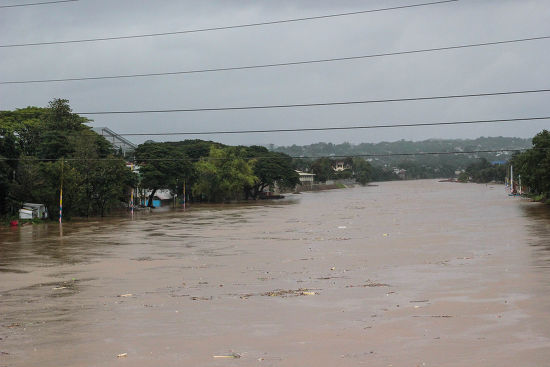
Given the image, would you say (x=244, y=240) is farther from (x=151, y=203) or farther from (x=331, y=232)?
(x=151, y=203)

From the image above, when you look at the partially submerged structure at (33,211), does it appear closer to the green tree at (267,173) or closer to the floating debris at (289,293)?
the floating debris at (289,293)

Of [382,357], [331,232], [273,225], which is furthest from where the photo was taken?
[273,225]

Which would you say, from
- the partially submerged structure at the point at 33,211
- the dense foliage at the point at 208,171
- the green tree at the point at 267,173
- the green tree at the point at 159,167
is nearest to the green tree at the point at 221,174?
the dense foliage at the point at 208,171

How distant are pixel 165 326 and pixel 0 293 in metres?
7.99

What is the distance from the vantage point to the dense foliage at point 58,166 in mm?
53812

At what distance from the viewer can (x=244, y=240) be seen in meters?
39.2

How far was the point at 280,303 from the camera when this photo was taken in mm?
18234

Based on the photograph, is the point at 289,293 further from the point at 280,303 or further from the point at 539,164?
the point at 539,164

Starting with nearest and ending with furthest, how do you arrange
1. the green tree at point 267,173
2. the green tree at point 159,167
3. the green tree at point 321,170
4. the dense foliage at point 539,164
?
the dense foliage at point 539,164
the green tree at point 159,167
the green tree at point 267,173
the green tree at point 321,170

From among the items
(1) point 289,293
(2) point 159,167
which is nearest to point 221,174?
(2) point 159,167

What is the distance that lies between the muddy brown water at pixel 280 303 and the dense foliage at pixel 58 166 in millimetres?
18045

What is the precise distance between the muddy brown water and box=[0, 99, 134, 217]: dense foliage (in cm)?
1804

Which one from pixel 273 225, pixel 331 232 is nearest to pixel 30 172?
pixel 273 225

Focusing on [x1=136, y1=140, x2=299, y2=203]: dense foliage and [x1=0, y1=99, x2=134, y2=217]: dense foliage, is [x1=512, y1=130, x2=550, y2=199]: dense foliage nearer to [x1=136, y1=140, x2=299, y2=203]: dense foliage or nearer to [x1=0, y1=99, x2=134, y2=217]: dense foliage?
[x1=136, y1=140, x2=299, y2=203]: dense foliage
